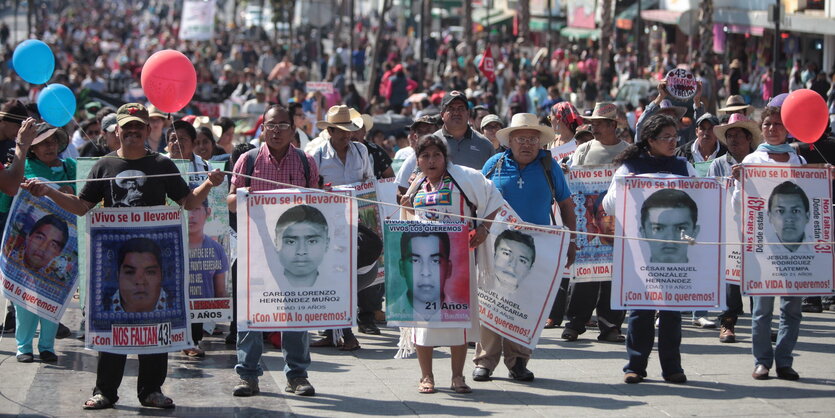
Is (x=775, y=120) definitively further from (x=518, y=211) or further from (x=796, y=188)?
(x=518, y=211)

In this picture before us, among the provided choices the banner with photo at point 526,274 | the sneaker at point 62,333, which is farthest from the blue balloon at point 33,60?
the banner with photo at point 526,274

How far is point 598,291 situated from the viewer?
10.3 meters

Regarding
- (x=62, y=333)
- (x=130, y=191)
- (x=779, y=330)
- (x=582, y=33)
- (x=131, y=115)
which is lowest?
(x=62, y=333)

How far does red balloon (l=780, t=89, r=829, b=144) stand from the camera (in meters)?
8.26

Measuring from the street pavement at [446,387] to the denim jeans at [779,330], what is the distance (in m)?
0.17

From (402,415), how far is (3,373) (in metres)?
3.07

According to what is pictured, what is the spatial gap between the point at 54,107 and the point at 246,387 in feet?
11.5

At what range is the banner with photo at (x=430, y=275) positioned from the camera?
25.6 feet

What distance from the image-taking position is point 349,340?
31.8 feet

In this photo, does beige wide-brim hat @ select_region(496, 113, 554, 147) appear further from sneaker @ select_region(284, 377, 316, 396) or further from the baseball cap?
the baseball cap

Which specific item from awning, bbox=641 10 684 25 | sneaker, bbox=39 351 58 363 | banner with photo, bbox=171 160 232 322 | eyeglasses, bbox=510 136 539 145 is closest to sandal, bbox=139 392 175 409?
banner with photo, bbox=171 160 232 322

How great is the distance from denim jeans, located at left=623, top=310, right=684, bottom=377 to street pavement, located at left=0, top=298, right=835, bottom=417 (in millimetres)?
152

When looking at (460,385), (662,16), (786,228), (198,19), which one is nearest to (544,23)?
(662,16)

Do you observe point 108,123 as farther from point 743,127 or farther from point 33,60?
point 743,127
